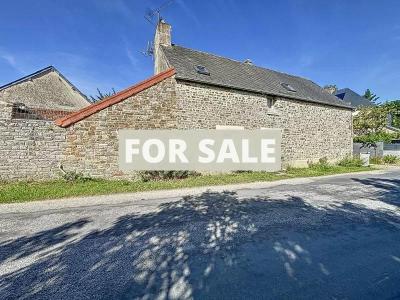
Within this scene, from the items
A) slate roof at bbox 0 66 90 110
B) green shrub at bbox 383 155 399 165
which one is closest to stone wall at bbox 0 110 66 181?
slate roof at bbox 0 66 90 110

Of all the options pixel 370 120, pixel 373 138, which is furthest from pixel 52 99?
pixel 370 120

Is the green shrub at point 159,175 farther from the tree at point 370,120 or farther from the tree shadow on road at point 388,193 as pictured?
the tree at point 370,120

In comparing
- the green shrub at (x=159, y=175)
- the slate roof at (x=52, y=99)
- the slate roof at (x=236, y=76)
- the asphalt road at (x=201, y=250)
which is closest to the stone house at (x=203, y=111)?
the slate roof at (x=236, y=76)

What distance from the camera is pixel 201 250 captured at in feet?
12.8

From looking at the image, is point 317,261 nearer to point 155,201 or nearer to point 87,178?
point 155,201

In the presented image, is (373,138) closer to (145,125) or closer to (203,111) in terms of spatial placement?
(203,111)

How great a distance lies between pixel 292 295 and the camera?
278cm

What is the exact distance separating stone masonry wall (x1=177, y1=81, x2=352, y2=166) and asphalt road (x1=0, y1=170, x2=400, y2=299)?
6.48 meters

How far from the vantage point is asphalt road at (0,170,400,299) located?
2.91m

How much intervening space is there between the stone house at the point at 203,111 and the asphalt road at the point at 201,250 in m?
3.51

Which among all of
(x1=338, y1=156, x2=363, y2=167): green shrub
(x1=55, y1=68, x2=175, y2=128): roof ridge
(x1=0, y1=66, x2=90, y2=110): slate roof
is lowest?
(x1=338, y1=156, x2=363, y2=167): green shrub

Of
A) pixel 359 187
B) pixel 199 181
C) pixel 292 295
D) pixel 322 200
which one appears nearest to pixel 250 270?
pixel 292 295

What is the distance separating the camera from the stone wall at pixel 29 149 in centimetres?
884

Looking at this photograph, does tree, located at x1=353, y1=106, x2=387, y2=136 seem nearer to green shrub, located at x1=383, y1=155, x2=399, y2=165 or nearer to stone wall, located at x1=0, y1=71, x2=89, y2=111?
green shrub, located at x1=383, y1=155, x2=399, y2=165
